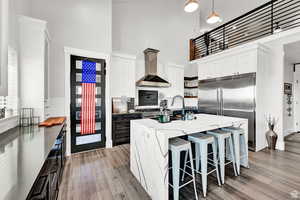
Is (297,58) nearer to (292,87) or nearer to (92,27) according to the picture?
(292,87)

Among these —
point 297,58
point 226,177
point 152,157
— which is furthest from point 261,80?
point 152,157

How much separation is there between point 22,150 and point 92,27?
338 centimetres

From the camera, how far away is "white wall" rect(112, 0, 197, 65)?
466 centimetres

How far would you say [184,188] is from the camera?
6.63 feet

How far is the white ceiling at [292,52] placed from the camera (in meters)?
3.51

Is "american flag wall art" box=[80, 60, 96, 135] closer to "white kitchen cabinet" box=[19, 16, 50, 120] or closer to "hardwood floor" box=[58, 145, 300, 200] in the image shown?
"hardwood floor" box=[58, 145, 300, 200]

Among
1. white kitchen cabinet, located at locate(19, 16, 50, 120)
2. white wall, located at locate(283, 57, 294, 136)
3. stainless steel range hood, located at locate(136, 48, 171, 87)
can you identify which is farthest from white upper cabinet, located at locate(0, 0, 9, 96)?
white wall, located at locate(283, 57, 294, 136)

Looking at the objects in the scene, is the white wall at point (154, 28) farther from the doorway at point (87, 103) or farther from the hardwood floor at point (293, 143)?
the hardwood floor at point (293, 143)

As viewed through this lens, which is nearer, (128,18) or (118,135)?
(118,135)

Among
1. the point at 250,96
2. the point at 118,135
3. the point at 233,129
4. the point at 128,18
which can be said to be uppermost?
the point at 128,18

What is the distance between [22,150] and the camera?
1199mm

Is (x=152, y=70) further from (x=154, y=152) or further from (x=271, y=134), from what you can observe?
(x=271, y=134)

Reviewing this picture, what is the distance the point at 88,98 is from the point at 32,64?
1.35m

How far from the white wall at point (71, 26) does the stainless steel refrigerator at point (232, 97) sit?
358 cm
